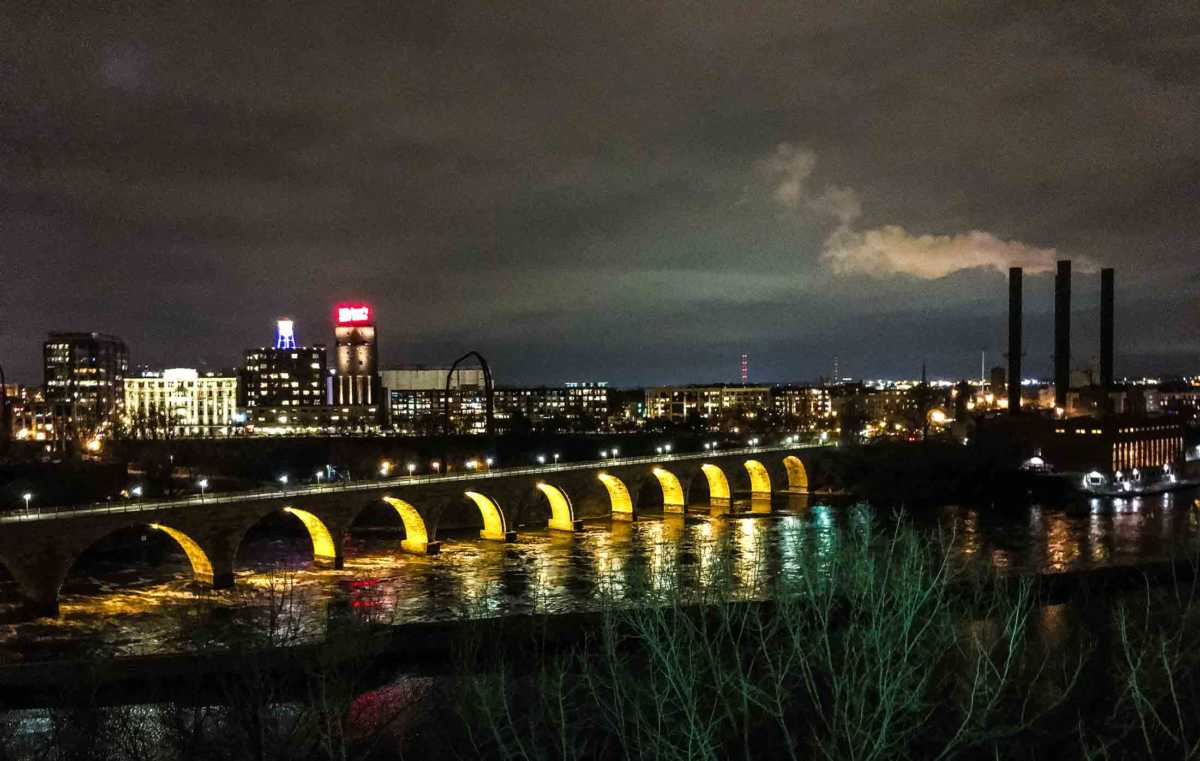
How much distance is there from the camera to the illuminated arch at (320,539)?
51812 mm

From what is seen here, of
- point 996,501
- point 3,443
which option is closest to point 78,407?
point 3,443

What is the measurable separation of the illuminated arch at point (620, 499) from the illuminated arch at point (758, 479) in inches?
771

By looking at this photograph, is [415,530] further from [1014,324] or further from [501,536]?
[1014,324]

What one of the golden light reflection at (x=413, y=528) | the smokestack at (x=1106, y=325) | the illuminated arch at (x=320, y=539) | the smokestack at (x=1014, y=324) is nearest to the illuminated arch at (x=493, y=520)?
the golden light reflection at (x=413, y=528)

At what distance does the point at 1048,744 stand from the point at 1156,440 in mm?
94057

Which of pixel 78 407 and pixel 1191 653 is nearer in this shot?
pixel 1191 653

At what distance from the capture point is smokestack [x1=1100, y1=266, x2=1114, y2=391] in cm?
12369

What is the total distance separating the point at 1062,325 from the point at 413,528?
10013 cm

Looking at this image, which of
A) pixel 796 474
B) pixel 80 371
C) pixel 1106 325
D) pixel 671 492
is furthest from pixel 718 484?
pixel 80 371

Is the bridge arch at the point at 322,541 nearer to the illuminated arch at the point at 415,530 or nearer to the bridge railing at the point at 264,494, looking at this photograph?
the bridge railing at the point at 264,494

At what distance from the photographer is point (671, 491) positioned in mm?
81250

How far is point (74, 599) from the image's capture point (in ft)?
143

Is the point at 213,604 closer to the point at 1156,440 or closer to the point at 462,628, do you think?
the point at 462,628

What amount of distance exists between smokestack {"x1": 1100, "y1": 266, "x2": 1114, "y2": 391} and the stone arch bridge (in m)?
52.8
